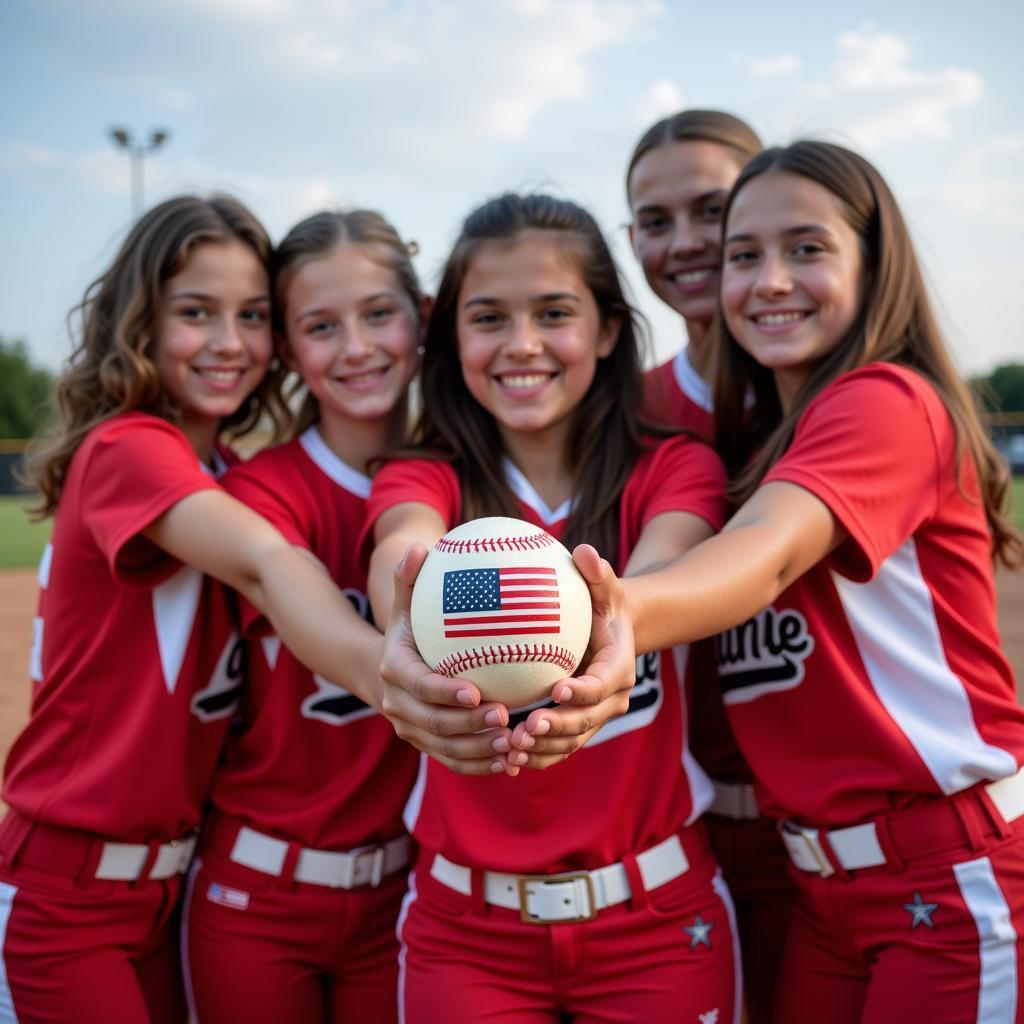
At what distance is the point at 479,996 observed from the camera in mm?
2215

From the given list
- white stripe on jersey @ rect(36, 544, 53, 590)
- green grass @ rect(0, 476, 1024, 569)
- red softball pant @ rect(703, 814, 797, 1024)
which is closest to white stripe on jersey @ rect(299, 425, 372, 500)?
white stripe on jersey @ rect(36, 544, 53, 590)

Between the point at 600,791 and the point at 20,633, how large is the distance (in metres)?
10.4

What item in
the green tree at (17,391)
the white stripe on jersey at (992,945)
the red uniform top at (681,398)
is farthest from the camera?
the green tree at (17,391)

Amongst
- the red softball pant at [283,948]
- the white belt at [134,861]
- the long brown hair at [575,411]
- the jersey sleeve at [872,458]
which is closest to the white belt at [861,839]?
the jersey sleeve at [872,458]

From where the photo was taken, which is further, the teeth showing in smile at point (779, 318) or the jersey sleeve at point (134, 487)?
the teeth showing in smile at point (779, 318)

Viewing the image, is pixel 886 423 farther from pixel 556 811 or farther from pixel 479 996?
pixel 479 996

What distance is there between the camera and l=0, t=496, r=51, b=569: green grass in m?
16.8

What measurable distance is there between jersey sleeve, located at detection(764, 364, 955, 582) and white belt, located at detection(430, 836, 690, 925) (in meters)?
0.82

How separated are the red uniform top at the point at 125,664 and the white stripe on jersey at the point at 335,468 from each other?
0.37 metres

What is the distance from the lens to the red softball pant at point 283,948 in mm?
2609

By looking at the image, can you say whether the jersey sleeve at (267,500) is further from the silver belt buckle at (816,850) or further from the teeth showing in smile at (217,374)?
the silver belt buckle at (816,850)

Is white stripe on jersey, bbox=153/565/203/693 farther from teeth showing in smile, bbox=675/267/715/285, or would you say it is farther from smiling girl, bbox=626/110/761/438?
teeth showing in smile, bbox=675/267/715/285

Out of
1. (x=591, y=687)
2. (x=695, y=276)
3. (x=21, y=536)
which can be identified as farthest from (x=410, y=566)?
(x=21, y=536)

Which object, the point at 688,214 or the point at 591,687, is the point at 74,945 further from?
the point at 688,214
